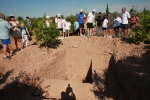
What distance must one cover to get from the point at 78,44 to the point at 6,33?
16.1 feet

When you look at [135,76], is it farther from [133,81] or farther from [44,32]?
[44,32]

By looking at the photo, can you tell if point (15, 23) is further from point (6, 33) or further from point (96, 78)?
point (96, 78)

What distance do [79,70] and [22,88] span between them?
4775 mm

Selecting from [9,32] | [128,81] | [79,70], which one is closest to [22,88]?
[9,32]

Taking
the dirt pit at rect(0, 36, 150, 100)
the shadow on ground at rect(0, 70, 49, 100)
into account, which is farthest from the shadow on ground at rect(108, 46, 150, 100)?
the shadow on ground at rect(0, 70, 49, 100)

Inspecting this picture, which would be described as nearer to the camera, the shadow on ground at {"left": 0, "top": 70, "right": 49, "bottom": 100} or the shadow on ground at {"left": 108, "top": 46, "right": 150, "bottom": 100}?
the shadow on ground at {"left": 108, "top": 46, "right": 150, "bottom": 100}

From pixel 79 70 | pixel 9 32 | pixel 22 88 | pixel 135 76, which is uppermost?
pixel 9 32

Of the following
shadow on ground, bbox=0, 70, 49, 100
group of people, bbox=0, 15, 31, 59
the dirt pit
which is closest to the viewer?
shadow on ground, bbox=0, 70, 49, 100

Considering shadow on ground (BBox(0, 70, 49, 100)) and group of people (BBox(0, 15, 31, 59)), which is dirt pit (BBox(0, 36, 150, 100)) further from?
group of people (BBox(0, 15, 31, 59))

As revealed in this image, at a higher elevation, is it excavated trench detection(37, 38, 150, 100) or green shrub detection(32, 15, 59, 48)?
green shrub detection(32, 15, 59, 48)

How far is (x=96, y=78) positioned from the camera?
269 inches

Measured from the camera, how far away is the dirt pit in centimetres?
563

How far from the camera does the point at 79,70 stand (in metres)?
9.61

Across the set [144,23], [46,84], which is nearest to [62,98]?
[46,84]
